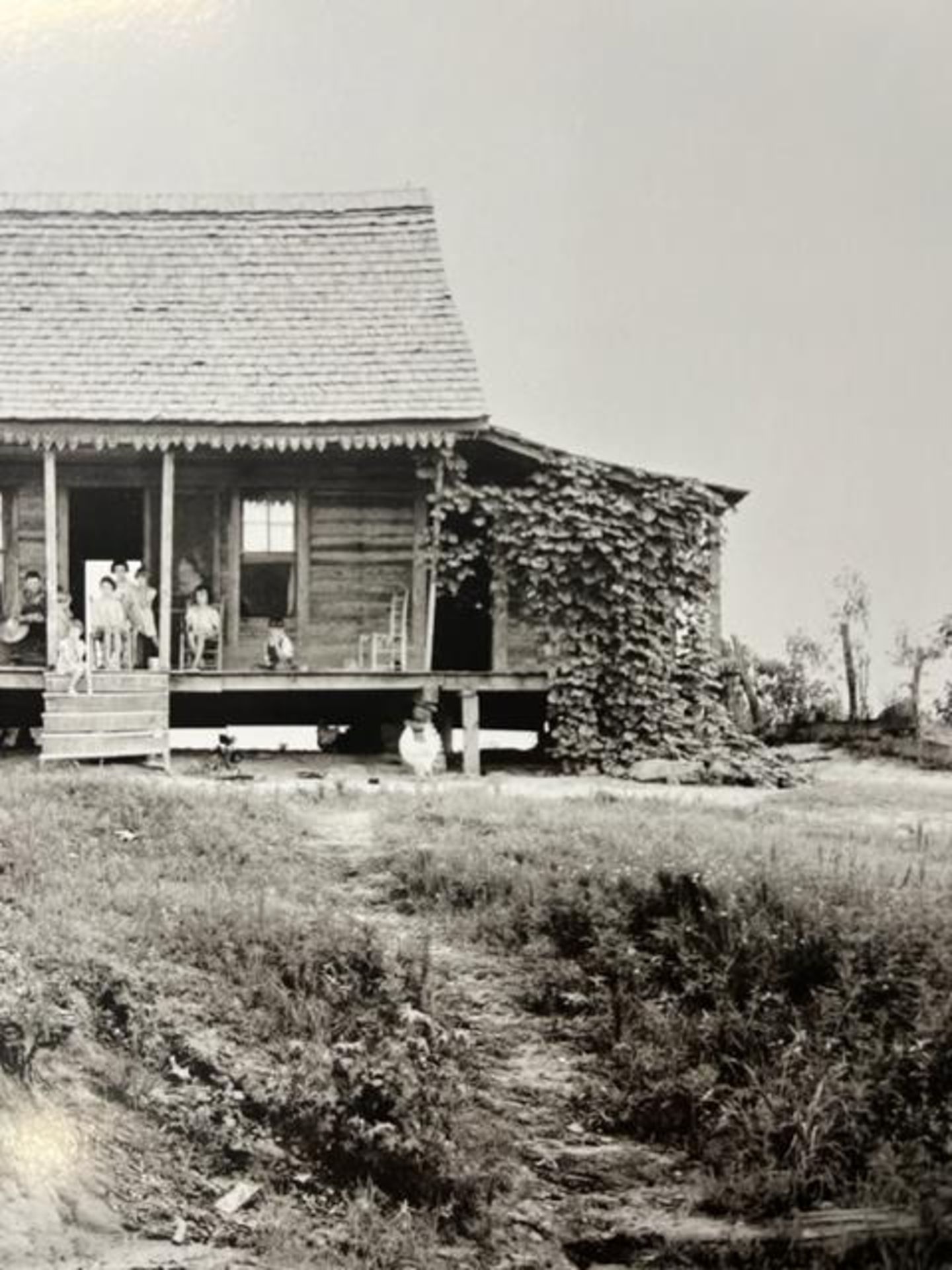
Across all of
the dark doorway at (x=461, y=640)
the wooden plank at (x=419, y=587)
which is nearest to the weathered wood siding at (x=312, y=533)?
the wooden plank at (x=419, y=587)

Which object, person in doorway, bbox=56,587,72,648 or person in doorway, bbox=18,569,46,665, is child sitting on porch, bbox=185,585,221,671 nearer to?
person in doorway, bbox=56,587,72,648

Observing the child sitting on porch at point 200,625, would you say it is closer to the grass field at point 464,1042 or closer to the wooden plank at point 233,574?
the wooden plank at point 233,574

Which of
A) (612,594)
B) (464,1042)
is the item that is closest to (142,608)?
(612,594)

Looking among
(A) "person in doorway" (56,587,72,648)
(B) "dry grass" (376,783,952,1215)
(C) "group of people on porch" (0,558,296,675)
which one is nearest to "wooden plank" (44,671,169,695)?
(C) "group of people on porch" (0,558,296,675)

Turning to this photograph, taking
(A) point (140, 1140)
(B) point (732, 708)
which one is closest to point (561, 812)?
(A) point (140, 1140)

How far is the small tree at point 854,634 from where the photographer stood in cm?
905

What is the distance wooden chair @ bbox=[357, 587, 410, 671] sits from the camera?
541 inches

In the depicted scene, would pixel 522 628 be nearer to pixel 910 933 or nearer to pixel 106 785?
pixel 106 785

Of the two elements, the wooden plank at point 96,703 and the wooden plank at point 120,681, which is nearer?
the wooden plank at point 96,703

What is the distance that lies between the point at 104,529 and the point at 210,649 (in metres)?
4.03

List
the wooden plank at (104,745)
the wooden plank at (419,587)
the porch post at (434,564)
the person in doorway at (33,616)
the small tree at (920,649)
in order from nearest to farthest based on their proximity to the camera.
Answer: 1. the small tree at (920,649)
2. the wooden plank at (104,745)
3. the porch post at (434,564)
4. the wooden plank at (419,587)
5. the person in doorway at (33,616)

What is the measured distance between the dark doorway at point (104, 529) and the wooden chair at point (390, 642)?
169 inches

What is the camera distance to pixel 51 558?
12.6 m

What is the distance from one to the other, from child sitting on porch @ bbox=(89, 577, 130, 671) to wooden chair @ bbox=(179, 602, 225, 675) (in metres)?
0.68
